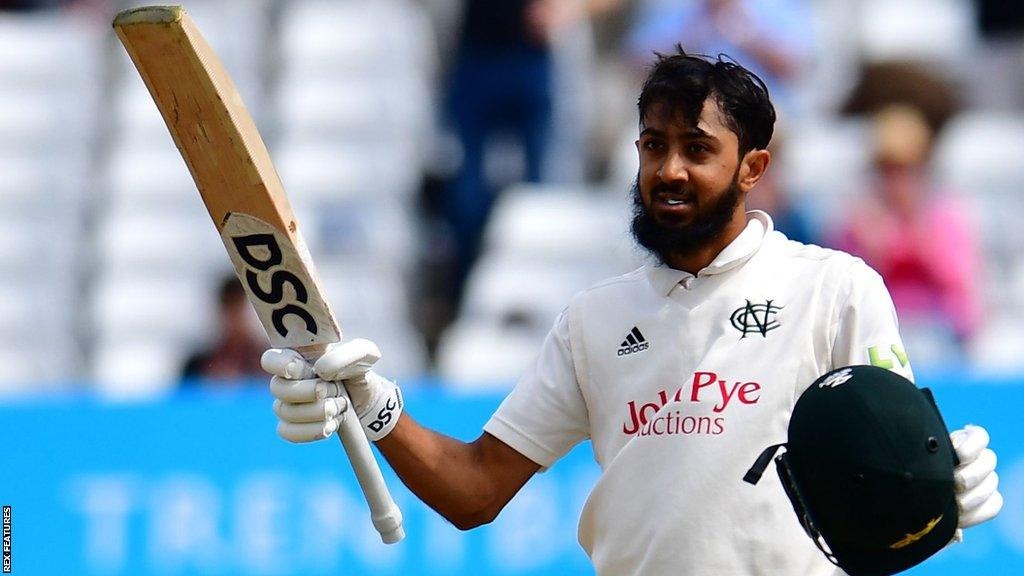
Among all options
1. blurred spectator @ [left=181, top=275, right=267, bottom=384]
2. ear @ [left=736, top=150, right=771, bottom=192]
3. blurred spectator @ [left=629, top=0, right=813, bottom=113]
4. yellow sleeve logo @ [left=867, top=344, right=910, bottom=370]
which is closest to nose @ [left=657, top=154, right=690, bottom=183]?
ear @ [left=736, top=150, right=771, bottom=192]

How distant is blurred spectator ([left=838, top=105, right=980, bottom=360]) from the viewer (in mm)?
6266

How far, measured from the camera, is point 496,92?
741cm

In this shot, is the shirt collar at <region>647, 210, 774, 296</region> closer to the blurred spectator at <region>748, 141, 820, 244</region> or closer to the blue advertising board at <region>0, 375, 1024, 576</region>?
the blue advertising board at <region>0, 375, 1024, 576</region>

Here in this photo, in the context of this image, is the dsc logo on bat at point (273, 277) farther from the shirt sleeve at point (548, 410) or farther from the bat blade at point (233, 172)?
the shirt sleeve at point (548, 410)

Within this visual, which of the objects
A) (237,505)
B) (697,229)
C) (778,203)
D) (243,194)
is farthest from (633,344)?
(778,203)

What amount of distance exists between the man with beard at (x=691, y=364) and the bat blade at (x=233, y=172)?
0.12m

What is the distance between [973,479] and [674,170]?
70 cm

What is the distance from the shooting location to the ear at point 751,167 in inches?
115

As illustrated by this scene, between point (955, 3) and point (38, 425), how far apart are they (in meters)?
4.74

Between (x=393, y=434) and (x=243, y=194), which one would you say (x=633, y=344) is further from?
(x=243, y=194)

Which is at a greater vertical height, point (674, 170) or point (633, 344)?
point (674, 170)

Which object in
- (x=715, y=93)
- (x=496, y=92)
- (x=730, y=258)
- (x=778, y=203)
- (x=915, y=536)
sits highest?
(x=715, y=93)

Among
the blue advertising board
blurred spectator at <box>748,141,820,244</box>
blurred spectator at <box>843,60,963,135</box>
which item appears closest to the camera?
the blue advertising board

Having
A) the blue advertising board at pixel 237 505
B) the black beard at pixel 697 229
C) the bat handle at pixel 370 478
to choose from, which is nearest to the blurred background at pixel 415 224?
the blue advertising board at pixel 237 505
